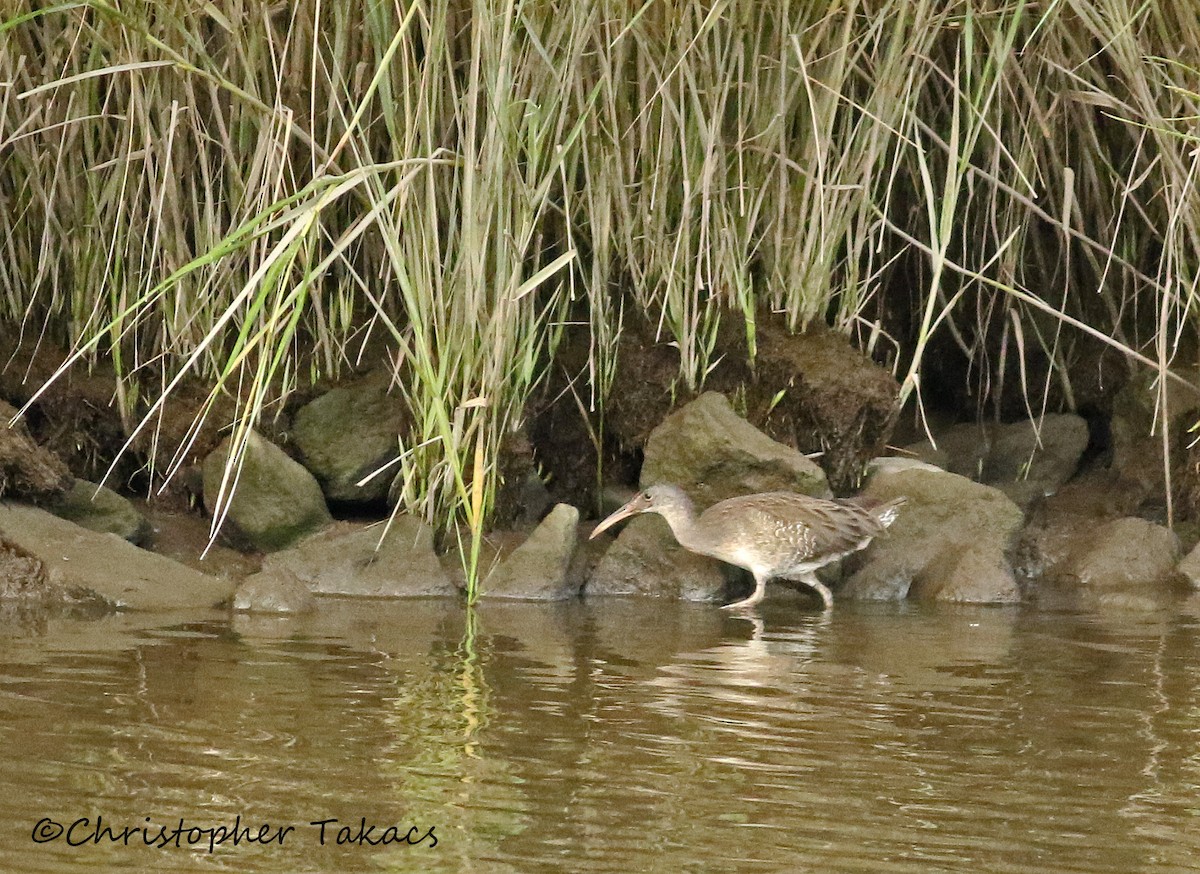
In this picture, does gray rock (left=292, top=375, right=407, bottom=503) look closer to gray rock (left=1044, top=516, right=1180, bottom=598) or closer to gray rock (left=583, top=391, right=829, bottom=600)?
gray rock (left=583, top=391, right=829, bottom=600)

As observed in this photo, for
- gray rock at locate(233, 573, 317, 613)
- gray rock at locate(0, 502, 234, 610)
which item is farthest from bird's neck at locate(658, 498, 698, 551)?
gray rock at locate(0, 502, 234, 610)

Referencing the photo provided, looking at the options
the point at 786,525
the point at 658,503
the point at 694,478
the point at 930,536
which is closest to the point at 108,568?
the point at 658,503

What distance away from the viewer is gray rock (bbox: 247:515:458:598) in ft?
23.5

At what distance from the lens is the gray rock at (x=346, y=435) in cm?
777

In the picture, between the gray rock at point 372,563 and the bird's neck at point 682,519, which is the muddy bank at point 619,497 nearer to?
the gray rock at point 372,563

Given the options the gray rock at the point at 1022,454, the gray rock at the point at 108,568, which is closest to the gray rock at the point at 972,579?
the gray rock at the point at 1022,454

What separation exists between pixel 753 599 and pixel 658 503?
547 mm

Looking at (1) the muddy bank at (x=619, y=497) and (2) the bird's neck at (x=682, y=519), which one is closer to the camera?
(1) the muddy bank at (x=619, y=497)

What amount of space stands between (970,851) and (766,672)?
210 cm

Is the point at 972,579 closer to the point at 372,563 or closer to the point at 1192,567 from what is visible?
the point at 1192,567

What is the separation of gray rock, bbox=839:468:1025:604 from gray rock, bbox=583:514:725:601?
60 centimetres

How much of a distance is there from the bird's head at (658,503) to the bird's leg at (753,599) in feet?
1.35

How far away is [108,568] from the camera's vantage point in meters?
6.80

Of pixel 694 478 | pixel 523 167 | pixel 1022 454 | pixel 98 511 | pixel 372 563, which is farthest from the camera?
pixel 1022 454
